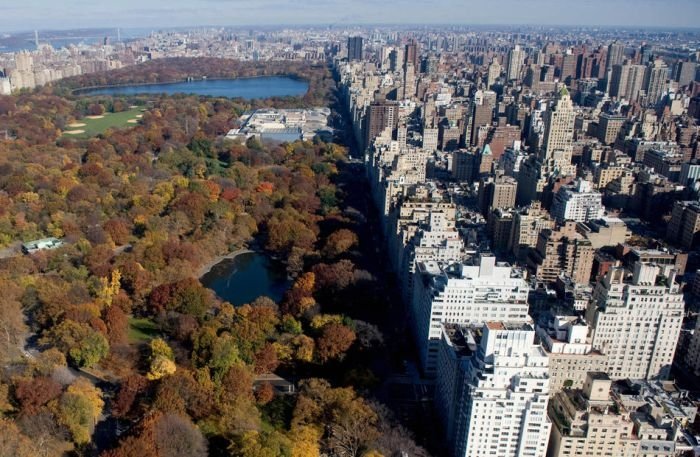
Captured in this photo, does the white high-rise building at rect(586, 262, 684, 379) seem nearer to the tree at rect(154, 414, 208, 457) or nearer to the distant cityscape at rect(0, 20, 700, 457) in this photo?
the distant cityscape at rect(0, 20, 700, 457)

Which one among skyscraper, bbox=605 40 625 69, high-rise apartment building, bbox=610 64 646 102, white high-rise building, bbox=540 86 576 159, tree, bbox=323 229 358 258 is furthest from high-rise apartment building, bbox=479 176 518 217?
skyscraper, bbox=605 40 625 69

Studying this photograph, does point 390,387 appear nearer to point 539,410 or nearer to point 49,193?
point 539,410

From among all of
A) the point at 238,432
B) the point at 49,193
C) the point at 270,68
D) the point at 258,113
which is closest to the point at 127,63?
the point at 270,68

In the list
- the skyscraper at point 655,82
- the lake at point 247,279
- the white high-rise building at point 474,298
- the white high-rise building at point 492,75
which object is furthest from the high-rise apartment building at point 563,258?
the white high-rise building at point 492,75

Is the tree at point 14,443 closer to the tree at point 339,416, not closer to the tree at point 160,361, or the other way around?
the tree at point 160,361

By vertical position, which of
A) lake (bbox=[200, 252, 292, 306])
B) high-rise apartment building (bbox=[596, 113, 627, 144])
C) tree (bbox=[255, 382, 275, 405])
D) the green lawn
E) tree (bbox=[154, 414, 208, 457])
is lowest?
lake (bbox=[200, 252, 292, 306])

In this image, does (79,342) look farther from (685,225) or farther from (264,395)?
(685,225)

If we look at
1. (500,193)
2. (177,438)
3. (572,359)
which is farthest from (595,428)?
(500,193)

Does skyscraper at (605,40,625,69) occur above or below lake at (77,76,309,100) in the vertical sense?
above
